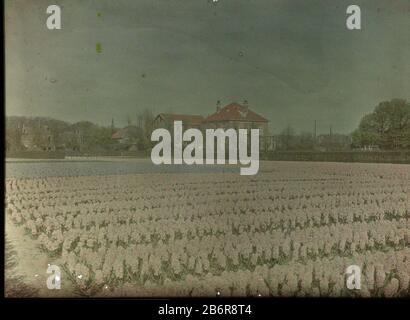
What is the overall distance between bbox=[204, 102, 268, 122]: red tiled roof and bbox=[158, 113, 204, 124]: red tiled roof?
0.07m

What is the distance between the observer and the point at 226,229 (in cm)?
307

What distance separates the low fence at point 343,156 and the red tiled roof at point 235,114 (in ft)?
1.10

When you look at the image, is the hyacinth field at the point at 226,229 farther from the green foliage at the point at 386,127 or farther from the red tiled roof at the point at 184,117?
the red tiled roof at the point at 184,117

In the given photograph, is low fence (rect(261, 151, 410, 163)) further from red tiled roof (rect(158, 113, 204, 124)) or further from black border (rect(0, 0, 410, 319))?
black border (rect(0, 0, 410, 319))

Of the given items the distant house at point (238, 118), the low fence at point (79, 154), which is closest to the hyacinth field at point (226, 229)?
the low fence at point (79, 154)

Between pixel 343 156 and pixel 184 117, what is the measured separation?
4.84 ft

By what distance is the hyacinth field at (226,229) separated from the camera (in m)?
2.97

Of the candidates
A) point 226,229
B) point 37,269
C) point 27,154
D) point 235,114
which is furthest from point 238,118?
point 37,269

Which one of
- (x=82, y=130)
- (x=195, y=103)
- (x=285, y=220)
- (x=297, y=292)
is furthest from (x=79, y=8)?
(x=297, y=292)

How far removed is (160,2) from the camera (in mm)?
3035
